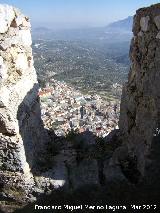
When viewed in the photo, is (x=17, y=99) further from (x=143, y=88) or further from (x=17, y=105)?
(x=143, y=88)

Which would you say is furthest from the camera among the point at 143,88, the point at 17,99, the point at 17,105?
the point at 143,88

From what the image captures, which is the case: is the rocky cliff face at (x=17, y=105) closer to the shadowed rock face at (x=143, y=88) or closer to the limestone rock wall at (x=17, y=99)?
the limestone rock wall at (x=17, y=99)

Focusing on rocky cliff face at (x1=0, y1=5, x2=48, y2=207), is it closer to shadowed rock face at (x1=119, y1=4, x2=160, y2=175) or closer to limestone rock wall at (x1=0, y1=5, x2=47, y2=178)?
limestone rock wall at (x1=0, y1=5, x2=47, y2=178)

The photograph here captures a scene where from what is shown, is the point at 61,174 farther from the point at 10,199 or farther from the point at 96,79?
the point at 96,79

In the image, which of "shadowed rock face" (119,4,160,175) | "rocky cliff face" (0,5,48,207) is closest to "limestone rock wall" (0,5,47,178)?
"rocky cliff face" (0,5,48,207)

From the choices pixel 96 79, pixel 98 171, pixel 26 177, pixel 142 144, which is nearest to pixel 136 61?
pixel 142 144

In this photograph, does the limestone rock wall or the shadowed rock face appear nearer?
the limestone rock wall

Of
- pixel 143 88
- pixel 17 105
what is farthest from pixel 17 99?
pixel 143 88
